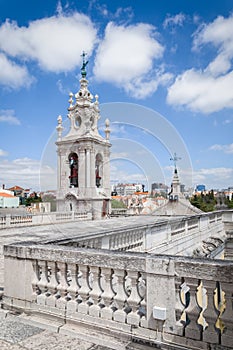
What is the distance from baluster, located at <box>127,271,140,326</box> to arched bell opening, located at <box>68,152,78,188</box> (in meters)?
26.0

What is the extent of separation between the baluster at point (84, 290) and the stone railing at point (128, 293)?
0.01m

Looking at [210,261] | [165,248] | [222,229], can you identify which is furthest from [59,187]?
[210,261]

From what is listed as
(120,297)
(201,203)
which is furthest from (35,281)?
(201,203)

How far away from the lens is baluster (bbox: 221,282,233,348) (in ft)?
8.44

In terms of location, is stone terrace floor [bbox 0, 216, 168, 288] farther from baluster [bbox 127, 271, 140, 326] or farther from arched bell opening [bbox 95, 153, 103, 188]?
arched bell opening [bbox 95, 153, 103, 188]

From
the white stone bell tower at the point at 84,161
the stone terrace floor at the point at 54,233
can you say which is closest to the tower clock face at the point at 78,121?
the white stone bell tower at the point at 84,161

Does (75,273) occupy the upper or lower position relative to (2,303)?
upper

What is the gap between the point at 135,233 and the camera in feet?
22.7

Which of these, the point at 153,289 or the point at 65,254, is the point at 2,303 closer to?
the point at 65,254

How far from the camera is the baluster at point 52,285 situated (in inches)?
144

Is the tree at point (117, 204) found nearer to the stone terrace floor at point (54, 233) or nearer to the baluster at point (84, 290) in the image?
the stone terrace floor at point (54, 233)

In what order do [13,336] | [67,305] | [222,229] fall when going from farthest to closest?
[222,229] < [67,305] < [13,336]

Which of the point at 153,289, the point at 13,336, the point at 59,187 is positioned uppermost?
the point at 59,187

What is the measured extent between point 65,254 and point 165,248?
5161 millimetres
